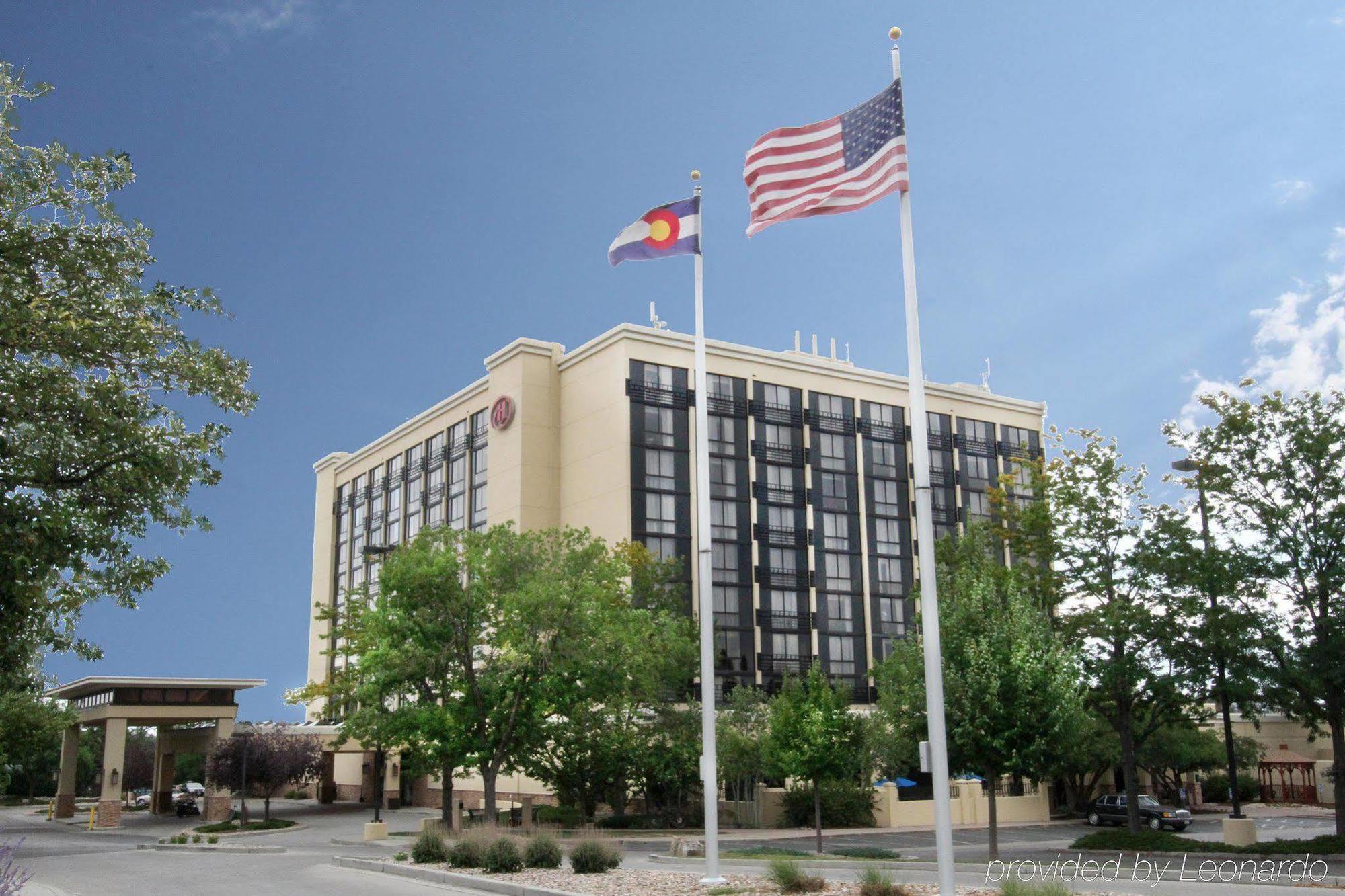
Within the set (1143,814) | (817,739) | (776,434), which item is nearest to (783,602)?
(776,434)

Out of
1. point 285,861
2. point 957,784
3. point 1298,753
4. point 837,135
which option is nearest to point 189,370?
point 837,135

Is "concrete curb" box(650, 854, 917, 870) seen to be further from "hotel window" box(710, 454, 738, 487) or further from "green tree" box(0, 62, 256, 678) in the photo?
"hotel window" box(710, 454, 738, 487)

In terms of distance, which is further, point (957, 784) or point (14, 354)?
point (957, 784)

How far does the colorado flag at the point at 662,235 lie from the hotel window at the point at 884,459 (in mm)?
55744

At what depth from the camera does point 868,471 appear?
250 ft

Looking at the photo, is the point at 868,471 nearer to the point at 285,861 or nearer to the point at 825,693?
the point at 825,693

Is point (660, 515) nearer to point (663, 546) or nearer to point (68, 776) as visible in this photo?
point (663, 546)

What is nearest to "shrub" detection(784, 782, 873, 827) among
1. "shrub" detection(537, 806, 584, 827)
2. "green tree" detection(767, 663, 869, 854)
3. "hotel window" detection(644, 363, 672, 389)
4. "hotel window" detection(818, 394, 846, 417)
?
"shrub" detection(537, 806, 584, 827)

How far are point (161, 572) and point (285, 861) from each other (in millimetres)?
17902

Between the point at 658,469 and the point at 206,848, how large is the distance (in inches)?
1363

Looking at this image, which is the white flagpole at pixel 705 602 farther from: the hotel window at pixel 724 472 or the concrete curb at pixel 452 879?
the hotel window at pixel 724 472

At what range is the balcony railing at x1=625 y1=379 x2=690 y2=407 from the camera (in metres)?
66.8

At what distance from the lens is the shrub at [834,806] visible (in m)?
49.6

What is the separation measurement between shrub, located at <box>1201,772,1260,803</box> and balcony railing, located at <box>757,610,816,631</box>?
25376 mm
